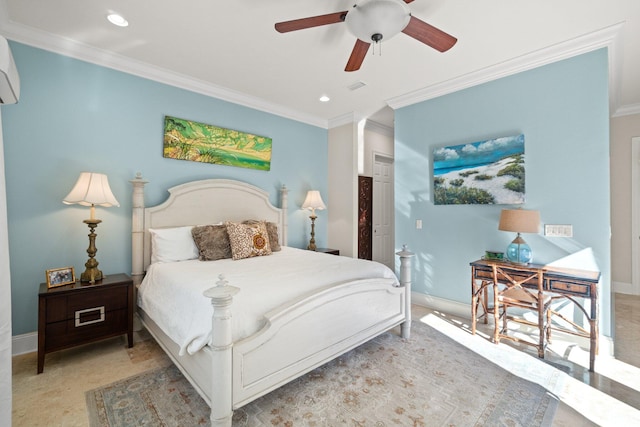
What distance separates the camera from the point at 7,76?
0.80 meters

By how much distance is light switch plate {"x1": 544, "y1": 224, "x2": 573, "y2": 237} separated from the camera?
2.65 metres

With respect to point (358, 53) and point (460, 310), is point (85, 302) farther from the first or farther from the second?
point (460, 310)

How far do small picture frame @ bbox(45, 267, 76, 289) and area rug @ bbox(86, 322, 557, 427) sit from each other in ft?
3.10

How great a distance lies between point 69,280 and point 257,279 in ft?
5.44

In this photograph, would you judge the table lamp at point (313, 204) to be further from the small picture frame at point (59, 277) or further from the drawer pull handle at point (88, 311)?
the small picture frame at point (59, 277)

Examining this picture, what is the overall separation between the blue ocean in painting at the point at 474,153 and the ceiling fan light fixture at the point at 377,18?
6.00ft

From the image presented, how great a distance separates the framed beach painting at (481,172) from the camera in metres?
2.93

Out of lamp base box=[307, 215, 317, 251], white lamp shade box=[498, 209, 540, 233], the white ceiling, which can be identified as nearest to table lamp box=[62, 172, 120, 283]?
the white ceiling

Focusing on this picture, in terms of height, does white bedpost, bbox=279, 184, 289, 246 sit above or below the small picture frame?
above

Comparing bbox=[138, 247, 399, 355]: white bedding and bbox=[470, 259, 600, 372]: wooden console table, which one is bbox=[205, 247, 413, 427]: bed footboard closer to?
bbox=[138, 247, 399, 355]: white bedding

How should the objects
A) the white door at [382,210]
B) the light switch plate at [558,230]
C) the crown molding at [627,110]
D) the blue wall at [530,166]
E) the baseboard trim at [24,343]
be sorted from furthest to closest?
the white door at [382,210] → the crown molding at [627,110] → the light switch plate at [558,230] → the blue wall at [530,166] → the baseboard trim at [24,343]

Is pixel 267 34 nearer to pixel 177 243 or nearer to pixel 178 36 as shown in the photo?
pixel 178 36

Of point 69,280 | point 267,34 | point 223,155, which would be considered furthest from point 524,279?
point 69,280

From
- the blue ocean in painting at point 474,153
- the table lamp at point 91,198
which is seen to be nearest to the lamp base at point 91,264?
the table lamp at point 91,198
